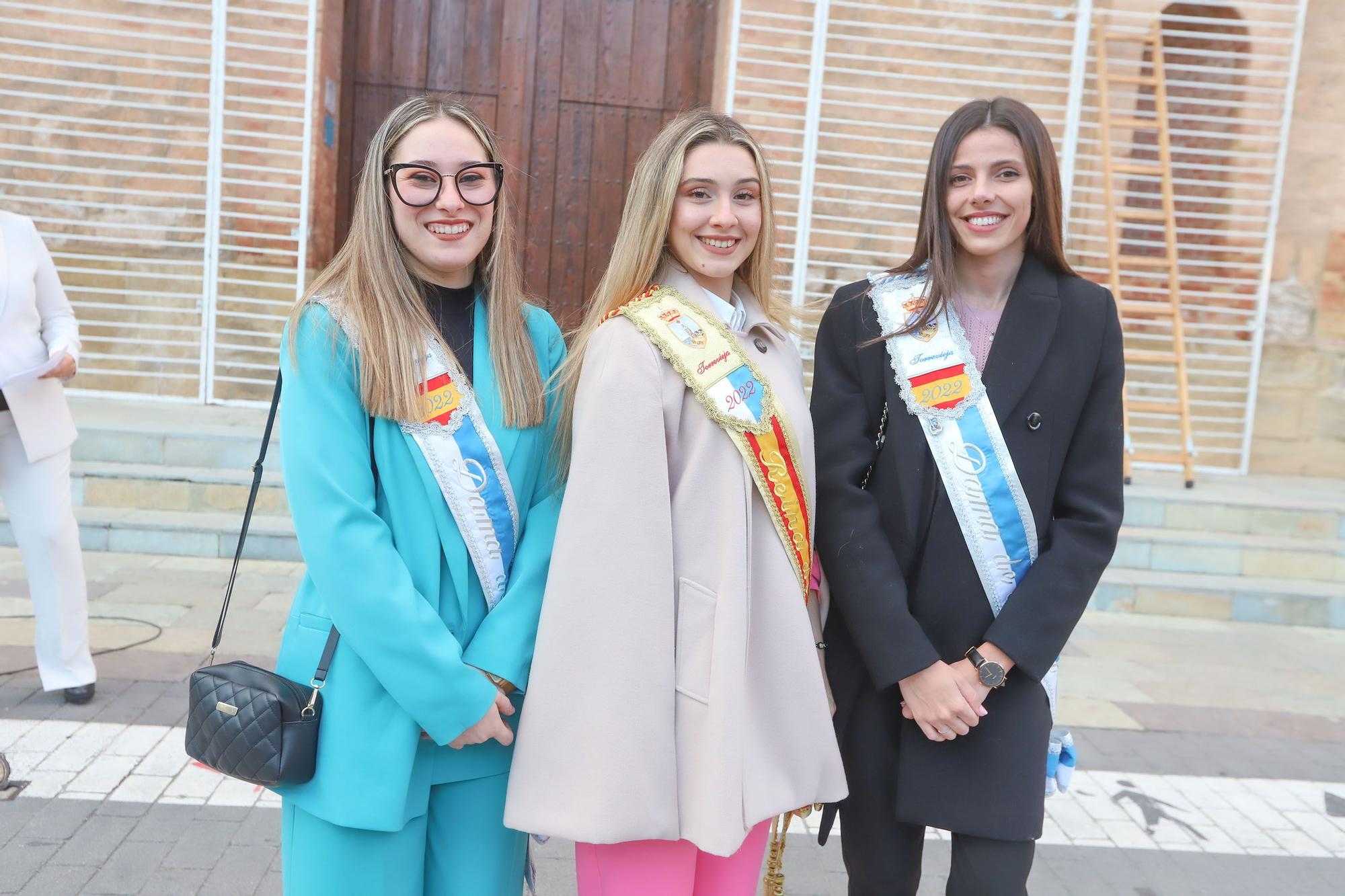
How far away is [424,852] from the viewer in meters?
1.84

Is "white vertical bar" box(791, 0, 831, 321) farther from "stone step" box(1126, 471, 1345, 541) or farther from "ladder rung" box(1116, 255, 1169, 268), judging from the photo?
"stone step" box(1126, 471, 1345, 541)

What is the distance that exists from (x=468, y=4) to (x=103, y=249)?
9.96ft

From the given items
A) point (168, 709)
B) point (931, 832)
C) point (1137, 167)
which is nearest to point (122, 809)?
point (168, 709)

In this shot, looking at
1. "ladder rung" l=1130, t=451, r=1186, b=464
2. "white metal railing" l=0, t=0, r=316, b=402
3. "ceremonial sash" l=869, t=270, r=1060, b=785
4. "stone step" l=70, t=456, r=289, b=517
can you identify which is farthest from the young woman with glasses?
"ladder rung" l=1130, t=451, r=1186, b=464

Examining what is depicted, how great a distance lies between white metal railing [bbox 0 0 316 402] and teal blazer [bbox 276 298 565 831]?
20.3 feet

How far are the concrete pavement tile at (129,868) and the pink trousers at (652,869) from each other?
1551 millimetres

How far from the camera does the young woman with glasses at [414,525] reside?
1676 millimetres

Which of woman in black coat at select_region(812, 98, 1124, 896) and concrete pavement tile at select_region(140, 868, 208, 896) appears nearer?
woman in black coat at select_region(812, 98, 1124, 896)

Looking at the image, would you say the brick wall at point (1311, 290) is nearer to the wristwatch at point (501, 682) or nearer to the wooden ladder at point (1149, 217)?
the wooden ladder at point (1149, 217)

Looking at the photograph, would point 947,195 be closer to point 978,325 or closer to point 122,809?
point 978,325

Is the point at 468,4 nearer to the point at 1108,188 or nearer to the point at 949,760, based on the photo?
the point at 1108,188

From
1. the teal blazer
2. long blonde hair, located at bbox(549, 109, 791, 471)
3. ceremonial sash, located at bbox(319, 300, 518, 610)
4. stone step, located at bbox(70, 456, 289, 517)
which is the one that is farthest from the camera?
stone step, located at bbox(70, 456, 289, 517)

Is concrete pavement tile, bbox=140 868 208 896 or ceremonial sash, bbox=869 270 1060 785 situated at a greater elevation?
ceremonial sash, bbox=869 270 1060 785

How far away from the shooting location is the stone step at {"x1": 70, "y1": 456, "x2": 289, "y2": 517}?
6.14 meters
